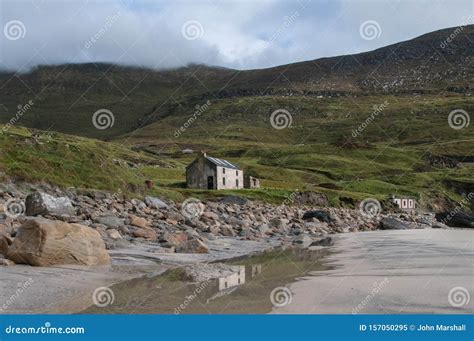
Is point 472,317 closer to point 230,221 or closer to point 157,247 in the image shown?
point 157,247

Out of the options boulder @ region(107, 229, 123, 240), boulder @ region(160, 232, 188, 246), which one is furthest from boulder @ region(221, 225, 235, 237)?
boulder @ region(107, 229, 123, 240)

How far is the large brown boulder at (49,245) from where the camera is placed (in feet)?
44.8

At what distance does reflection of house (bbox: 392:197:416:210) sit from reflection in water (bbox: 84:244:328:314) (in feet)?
213

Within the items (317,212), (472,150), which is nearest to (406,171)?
(472,150)

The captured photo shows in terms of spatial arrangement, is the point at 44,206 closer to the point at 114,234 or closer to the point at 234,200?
the point at 114,234

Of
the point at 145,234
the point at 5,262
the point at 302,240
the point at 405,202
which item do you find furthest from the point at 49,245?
the point at 405,202

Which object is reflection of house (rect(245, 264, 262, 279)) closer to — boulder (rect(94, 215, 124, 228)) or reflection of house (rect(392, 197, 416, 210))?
boulder (rect(94, 215, 124, 228))

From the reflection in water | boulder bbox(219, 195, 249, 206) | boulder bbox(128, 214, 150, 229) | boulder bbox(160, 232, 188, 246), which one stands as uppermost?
boulder bbox(219, 195, 249, 206)

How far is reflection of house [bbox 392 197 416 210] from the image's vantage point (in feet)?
261

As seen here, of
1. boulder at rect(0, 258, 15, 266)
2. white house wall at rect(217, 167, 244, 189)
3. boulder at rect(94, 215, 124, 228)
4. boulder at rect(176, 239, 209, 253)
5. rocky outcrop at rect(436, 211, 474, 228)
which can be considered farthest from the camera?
white house wall at rect(217, 167, 244, 189)

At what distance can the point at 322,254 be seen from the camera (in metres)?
21.0

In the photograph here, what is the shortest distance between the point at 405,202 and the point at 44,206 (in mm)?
69894

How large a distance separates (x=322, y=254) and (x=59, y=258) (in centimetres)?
1051

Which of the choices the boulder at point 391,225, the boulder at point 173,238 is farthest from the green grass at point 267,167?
the boulder at point 391,225
